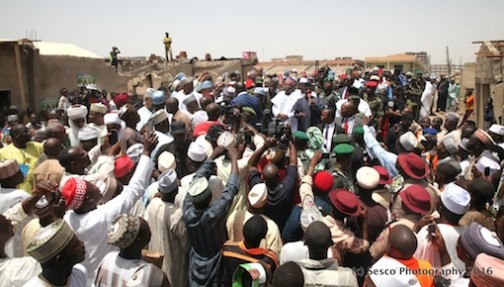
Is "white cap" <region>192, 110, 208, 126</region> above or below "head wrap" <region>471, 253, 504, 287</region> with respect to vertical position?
above

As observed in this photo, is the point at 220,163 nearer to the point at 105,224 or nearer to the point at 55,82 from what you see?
the point at 105,224

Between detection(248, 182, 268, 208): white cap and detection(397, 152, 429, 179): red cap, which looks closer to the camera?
detection(248, 182, 268, 208): white cap

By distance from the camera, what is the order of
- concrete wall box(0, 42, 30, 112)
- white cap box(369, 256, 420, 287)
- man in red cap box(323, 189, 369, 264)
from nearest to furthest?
white cap box(369, 256, 420, 287) → man in red cap box(323, 189, 369, 264) → concrete wall box(0, 42, 30, 112)

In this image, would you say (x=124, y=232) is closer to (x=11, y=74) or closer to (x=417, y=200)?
(x=417, y=200)

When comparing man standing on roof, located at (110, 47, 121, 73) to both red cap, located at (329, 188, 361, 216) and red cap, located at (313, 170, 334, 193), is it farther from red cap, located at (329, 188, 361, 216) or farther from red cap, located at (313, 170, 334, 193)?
red cap, located at (329, 188, 361, 216)

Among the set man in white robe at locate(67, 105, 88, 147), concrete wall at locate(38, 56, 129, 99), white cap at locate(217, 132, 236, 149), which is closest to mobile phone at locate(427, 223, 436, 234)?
white cap at locate(217, 132, 236, 149)

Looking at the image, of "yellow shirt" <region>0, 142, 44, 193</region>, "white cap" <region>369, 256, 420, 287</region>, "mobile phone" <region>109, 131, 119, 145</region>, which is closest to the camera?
"white cap" <region>369, 256, 420, 287</region>

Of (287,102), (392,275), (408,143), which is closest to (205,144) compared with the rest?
(408,143)

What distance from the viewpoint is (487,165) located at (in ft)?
15.7

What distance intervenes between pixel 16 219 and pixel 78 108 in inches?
119

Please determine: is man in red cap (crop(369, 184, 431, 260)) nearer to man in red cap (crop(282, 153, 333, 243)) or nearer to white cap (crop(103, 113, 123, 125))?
man in red cap (crop(282, 153, 333, 243))

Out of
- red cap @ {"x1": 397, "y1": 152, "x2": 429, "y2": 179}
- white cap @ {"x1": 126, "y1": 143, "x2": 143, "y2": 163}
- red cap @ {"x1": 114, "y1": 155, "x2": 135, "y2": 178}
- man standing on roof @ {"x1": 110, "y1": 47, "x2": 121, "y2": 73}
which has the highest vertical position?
man standing on roof @ {"x1": 110, "y1": 47, "x2": 121, "y2": 73}

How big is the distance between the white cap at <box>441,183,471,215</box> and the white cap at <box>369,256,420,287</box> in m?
0.89

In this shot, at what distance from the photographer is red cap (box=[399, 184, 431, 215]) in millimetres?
3434
